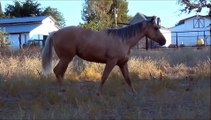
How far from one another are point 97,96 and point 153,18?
237cm

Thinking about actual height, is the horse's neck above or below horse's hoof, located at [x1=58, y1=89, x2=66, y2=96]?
above

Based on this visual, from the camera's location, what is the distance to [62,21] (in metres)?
92.4

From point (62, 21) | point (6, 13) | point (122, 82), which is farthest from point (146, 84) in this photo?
point (62, 21)

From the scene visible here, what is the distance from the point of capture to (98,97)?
8.31m

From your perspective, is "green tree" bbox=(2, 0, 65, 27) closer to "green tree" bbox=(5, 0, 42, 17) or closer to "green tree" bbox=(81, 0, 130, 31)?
"green tree" bbox=(5, 0, 42, 17)

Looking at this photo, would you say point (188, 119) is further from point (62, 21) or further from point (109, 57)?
point (62, 21)

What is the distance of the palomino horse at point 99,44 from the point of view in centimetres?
916

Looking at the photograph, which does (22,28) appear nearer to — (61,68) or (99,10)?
(99,10)

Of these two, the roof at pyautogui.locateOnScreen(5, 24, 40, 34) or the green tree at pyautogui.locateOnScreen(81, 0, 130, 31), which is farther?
the roof at pyautogui.locateOnScreen(5, 24, 40, 34)

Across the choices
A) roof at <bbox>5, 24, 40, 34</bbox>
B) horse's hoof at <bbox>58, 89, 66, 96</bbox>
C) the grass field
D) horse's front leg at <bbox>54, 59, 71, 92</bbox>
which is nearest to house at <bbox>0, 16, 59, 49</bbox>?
roof at <bbox>5, 24, 40, 34</bbox>

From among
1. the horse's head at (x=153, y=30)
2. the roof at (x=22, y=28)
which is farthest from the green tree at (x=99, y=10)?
the horse's head at (x=153, y=30)

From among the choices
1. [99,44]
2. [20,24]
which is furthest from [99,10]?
[99,44]

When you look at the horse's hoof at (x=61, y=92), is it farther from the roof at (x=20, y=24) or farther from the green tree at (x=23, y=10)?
the green tree at (x=23, y=10)

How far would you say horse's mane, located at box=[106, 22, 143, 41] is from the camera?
9367 millimetres
